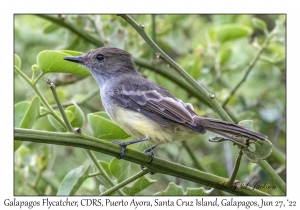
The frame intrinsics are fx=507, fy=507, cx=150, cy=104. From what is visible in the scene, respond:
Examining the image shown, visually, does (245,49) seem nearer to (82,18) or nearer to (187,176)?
(82,18)

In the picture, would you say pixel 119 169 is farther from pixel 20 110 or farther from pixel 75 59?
pixel 75 59

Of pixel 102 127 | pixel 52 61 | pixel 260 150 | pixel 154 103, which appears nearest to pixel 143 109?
pixel 154 103

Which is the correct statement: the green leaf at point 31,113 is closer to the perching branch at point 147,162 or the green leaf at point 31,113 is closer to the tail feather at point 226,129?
the perching branch at point 147,162

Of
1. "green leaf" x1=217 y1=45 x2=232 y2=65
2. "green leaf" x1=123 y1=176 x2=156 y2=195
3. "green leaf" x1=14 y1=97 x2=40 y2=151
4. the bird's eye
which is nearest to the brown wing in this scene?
the bird's eye

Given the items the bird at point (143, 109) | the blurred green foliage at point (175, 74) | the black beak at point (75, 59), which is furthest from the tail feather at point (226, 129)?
the black beak at point (75, 59)

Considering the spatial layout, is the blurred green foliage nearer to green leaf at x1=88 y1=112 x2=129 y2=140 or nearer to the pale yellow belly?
the pale yellow belly
